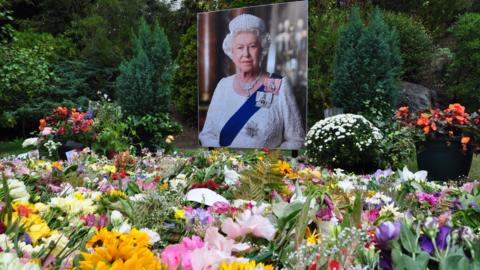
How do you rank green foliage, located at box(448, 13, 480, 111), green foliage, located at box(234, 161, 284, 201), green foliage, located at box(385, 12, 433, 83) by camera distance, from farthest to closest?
green foliage, located at box(448, 13, 480, 111) < green foliage, located at box(385, 12, 433, 83) < green foliage, located at box(234, 161, 284, 201)

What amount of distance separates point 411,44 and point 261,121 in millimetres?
5590

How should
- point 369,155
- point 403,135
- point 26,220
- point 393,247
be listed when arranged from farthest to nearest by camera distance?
point 403,135
point 369,155
point 26,220
point 393,247

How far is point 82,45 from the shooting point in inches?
580

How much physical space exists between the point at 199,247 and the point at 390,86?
8.20 meters

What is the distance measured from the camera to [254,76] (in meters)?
8.40

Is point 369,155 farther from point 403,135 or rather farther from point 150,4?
point 150,4

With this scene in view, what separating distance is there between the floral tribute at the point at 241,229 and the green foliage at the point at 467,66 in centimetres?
1172

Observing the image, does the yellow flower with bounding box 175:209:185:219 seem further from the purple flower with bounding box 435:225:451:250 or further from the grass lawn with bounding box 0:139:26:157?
the grass lawn with bounding box 0:139:26:157

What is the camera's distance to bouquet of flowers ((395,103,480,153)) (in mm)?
5926

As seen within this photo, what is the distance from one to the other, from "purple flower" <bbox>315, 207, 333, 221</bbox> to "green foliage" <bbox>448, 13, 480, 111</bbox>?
485 inches

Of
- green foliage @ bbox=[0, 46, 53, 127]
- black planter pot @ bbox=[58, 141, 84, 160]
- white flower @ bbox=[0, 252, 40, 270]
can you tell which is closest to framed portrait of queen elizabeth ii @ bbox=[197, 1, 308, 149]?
black planter pot @ bbox=[58, 141, 84, 160]

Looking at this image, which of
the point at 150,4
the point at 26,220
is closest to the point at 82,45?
the point at 150,4

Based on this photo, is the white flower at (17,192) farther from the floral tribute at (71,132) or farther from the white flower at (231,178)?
the floral tribute at (71,132)

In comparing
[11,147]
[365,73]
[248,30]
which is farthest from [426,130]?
[11,147]
